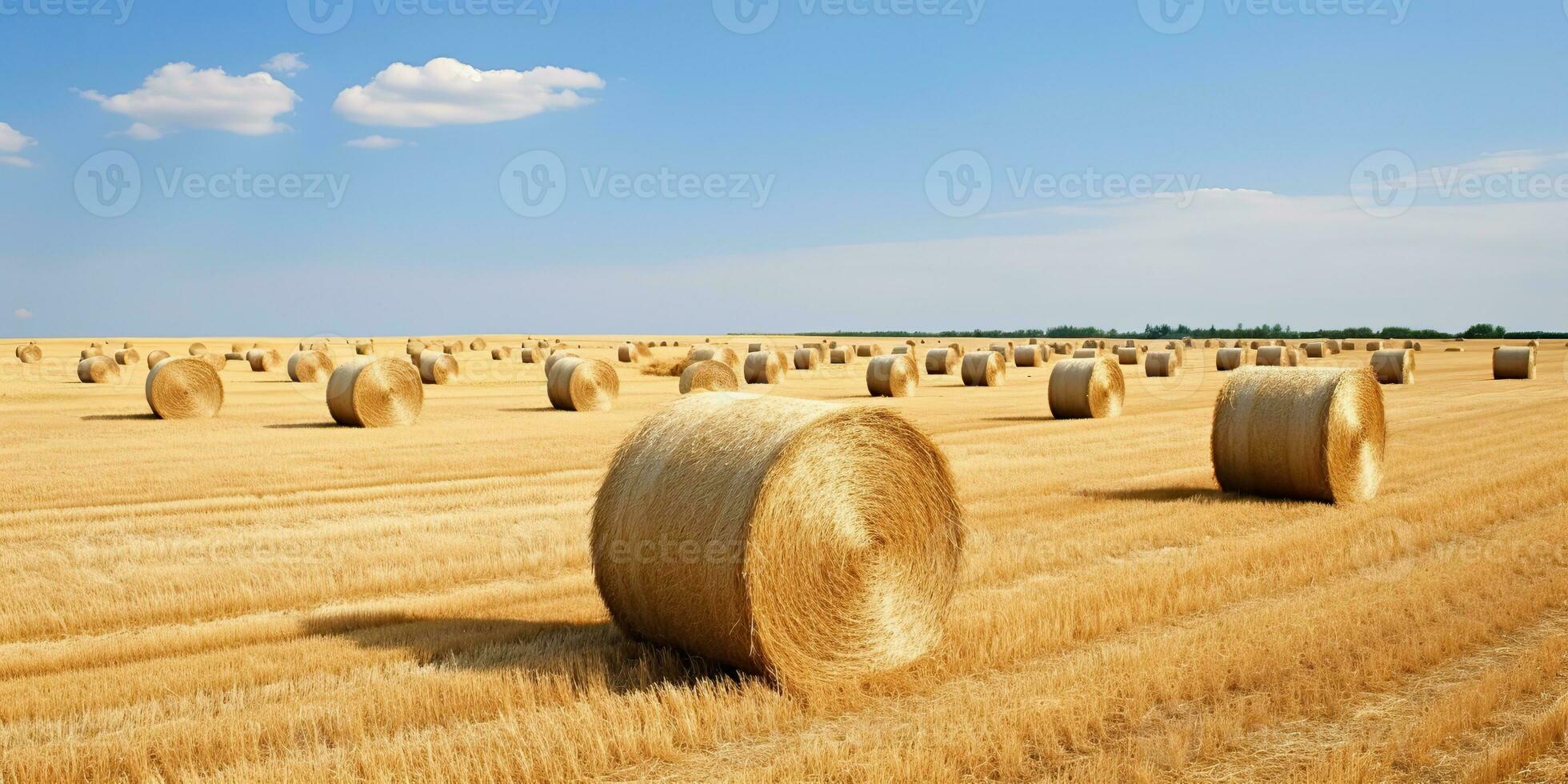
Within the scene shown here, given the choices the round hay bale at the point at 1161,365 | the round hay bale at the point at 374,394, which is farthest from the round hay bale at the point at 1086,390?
the round hay bale at the point at 1161,365

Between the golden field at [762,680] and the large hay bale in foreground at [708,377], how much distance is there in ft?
43.6

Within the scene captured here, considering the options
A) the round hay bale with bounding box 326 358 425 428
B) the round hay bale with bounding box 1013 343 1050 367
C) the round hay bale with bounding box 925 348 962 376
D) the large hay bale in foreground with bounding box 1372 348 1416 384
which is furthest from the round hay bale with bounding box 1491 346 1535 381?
the round hay bale with bounding box 326 358 425 428

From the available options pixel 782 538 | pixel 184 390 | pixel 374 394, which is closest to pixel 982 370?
pixel 374 394

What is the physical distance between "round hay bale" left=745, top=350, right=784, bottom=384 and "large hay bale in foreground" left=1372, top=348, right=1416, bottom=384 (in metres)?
17.6

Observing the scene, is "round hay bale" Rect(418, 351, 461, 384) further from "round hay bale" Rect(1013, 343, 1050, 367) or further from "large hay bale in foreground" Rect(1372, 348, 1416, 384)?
"large hay bale in foreground" Rect(1372, 348, 1416, 384)

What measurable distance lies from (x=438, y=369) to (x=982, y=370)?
17007 millimetres

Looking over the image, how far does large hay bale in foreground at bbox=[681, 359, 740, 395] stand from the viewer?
94.8 ft

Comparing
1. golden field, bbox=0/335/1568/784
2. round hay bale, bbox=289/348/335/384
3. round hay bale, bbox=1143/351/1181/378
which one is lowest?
golden field, bbox=0/335/1568/784

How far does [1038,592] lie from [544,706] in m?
3.85

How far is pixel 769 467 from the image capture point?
6.48 m

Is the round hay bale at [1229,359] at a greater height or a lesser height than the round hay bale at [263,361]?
lesser

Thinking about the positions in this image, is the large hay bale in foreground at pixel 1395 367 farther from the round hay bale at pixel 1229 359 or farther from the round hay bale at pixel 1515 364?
the round hay bale at pixel 1229 359

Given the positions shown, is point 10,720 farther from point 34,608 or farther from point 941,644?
point 941,644

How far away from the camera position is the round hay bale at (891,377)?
30.6 m
